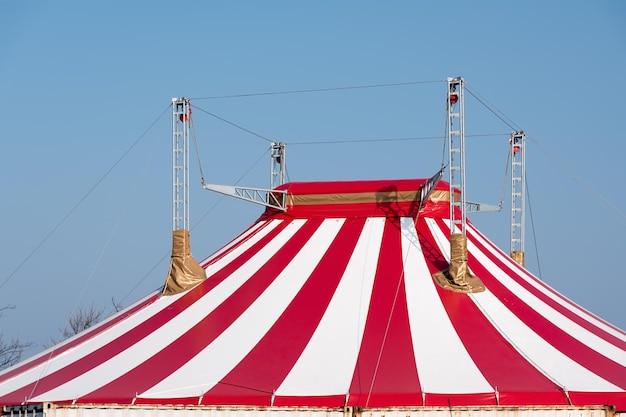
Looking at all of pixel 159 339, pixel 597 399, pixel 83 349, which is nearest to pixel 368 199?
pixel 159 339

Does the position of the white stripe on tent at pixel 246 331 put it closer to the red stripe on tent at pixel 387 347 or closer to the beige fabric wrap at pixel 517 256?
the red stripe on tent at pixel 387 347

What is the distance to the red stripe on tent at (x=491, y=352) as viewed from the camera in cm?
941

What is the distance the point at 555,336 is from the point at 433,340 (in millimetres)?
1419

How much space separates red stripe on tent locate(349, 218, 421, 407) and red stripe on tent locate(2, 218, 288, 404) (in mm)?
2033

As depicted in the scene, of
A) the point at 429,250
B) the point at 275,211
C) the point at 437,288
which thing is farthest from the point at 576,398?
the point at 275,211

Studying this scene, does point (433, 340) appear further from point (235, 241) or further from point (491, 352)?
point (235, 241)

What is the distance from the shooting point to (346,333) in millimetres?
10469

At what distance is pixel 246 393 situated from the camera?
951 centimetres

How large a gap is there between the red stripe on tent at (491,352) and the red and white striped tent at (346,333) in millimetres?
20

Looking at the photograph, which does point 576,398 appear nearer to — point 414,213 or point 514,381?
point 514,381

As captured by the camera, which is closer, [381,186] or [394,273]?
[394,273]

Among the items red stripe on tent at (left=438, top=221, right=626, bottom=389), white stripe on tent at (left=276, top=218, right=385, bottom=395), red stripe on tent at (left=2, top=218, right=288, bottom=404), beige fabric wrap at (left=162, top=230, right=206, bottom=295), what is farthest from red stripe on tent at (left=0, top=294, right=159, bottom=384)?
red stripe on tent at (left=438, top=221, right=626, bottom=389)

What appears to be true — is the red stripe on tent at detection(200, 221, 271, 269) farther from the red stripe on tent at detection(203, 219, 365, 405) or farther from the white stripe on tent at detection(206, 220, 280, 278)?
the red stripe on tent at detection(203, 219, 365, 405)

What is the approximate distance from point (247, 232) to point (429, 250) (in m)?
2.82
